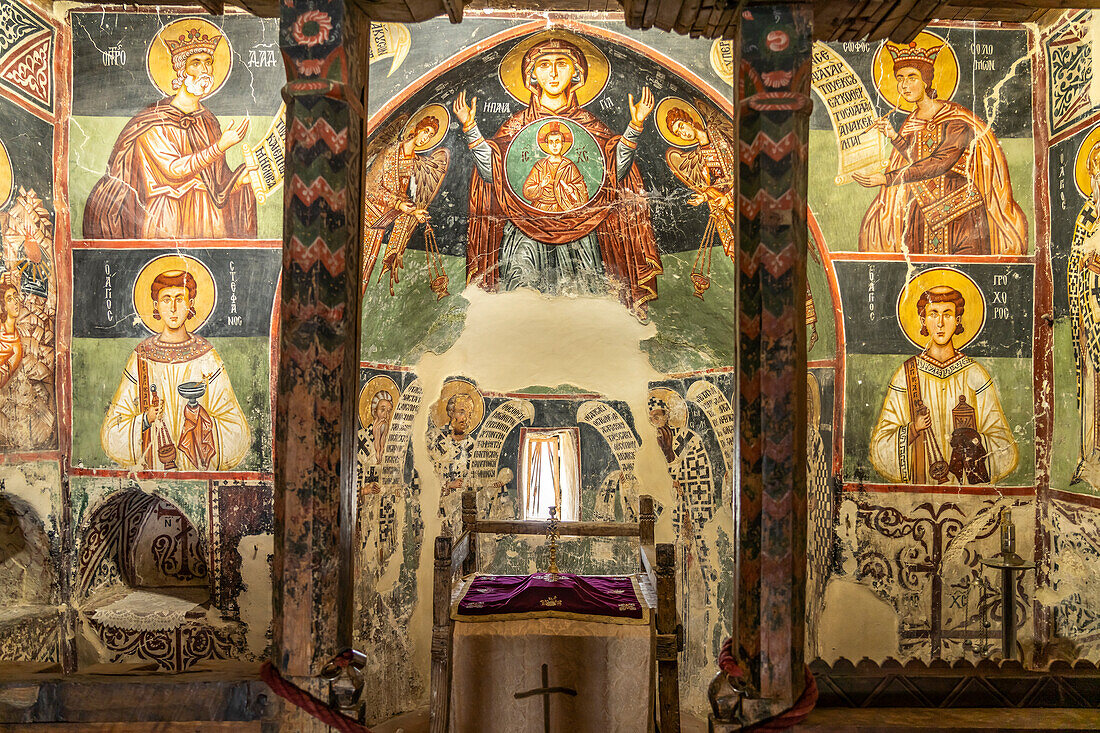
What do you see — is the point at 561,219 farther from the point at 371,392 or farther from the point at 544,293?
the point at 371,392

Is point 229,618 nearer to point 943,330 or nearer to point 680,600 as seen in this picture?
point 680,600

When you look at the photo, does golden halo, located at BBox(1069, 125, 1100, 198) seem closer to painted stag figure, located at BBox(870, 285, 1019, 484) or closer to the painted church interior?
the painted church interior

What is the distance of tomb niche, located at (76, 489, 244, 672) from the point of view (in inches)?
246

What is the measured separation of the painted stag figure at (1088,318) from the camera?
18.1 feet

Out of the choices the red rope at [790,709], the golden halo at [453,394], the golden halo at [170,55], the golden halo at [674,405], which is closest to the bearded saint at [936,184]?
the golden halo at [674,405]

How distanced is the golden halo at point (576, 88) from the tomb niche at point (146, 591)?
4337mm

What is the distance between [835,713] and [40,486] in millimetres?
5808

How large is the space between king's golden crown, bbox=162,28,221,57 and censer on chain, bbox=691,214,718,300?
4231 millimetres

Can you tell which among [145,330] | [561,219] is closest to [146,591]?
[145,330]

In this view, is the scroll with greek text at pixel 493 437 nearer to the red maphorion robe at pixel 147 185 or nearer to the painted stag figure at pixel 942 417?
the red maphorion robe at pixel 147 185

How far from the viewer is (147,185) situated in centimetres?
615

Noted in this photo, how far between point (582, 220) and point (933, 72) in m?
3.06

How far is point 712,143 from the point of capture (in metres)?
6.60

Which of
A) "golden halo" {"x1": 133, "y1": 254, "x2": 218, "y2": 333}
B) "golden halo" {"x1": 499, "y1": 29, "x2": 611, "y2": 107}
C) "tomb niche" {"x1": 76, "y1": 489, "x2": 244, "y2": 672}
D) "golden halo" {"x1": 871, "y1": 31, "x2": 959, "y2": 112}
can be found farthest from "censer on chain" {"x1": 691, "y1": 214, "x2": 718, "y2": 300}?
"tomb niche" {"x1": 76, "y1": 489, "x2": 244, "y2": 672}
